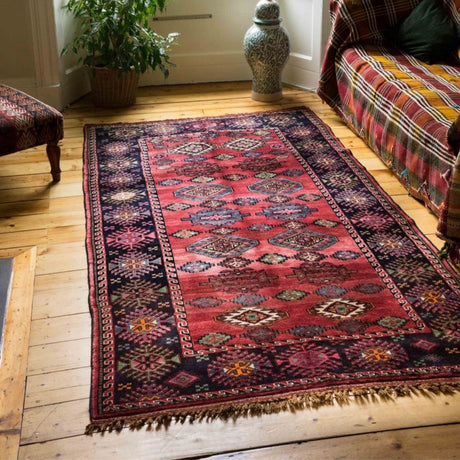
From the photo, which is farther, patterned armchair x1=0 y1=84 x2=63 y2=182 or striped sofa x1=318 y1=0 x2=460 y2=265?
patterned armchair x1=0 y1=84 x2=63 y2=182

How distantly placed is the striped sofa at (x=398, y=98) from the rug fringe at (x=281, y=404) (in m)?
0.72

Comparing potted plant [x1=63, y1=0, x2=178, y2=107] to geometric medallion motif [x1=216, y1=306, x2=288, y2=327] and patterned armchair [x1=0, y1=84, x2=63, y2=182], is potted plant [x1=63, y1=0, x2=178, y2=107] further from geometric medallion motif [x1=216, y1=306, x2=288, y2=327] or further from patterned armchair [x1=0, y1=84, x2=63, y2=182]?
geometric medallion motif [x1=216, y1=306, x2=288, y2=327]

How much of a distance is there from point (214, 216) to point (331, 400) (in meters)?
1.23

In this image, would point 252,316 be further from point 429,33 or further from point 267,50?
point 267,50

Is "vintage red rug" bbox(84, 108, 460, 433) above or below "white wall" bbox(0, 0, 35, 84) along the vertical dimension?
below

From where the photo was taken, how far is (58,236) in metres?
2.92

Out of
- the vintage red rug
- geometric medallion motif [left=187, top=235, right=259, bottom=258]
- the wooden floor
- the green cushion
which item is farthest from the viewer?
the green cushion

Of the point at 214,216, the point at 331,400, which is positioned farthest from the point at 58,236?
the point at 331,400

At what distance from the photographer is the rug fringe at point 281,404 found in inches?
75.6

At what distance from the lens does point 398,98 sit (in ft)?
10.7

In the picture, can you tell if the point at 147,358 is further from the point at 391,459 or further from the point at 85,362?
the point at 391,459

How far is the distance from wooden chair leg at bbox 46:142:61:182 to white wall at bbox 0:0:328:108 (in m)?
1.05

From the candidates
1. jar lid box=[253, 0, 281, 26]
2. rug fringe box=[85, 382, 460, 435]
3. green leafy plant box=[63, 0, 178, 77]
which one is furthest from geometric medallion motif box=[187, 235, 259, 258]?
jar lid box=[253, 0, 281, 26]

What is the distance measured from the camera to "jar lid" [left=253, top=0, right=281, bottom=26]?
4289 mm
